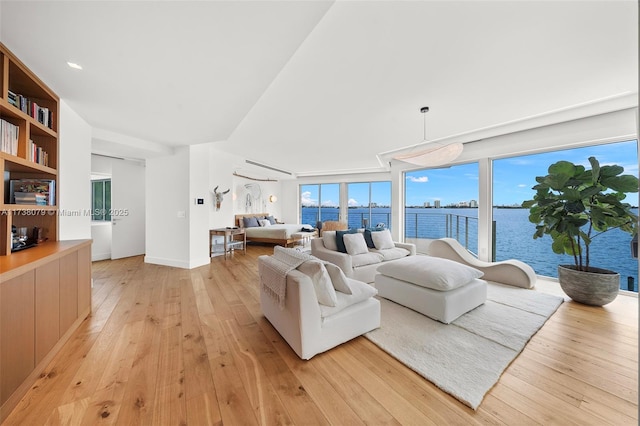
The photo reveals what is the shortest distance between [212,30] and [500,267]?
15.3ft

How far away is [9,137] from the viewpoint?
6.13ft

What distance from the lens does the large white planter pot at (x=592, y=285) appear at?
2.71 m

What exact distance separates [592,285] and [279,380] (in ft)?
12.5

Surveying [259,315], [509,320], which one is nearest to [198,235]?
[259,315]

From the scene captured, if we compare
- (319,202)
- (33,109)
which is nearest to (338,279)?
(33,109)

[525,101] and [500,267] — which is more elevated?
[525,101]

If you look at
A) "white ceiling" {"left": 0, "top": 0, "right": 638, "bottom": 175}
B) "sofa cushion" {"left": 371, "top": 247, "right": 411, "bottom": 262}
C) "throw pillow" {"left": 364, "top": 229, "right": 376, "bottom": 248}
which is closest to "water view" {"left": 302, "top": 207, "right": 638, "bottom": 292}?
"sofa cushion" {"left": 371, "top": 247, "right": 411, "bottom": 262}

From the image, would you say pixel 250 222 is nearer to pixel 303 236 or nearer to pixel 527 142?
pixel 303 236

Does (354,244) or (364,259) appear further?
(354,244)

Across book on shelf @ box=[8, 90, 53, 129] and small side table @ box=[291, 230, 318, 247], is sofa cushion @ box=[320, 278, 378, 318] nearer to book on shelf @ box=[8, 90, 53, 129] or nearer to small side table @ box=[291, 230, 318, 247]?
book on shelf @ box=[8, 90, 53, 129]

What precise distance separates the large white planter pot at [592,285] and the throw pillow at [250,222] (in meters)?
7.11

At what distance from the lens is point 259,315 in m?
2.55

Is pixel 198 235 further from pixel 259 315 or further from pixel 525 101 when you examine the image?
pixel 525 101

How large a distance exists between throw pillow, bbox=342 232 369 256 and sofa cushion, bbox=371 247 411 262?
0.34m
